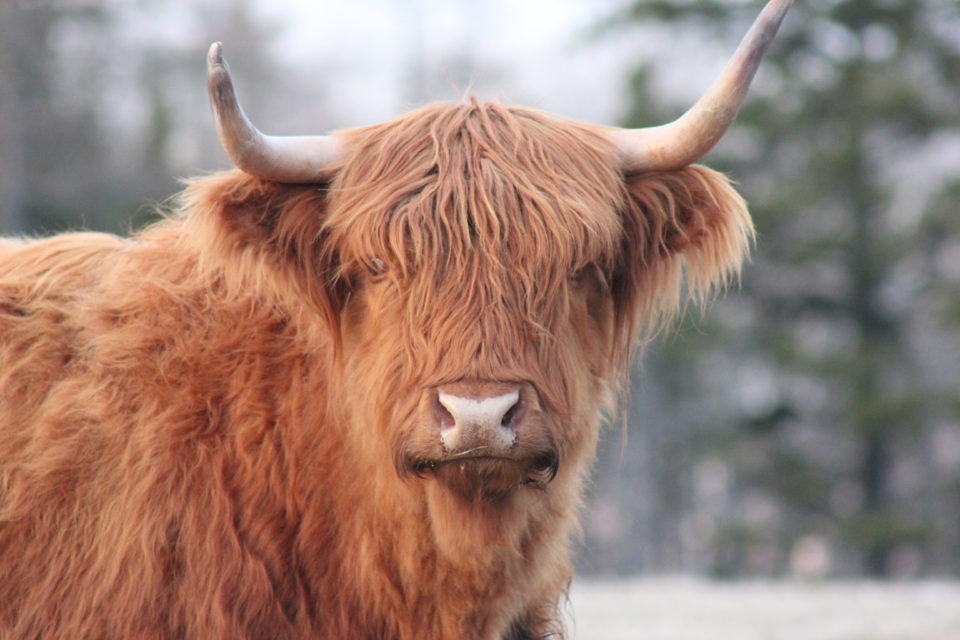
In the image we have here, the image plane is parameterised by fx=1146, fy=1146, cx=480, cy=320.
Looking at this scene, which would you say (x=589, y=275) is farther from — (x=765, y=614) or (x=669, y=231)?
(x=765, y=614)

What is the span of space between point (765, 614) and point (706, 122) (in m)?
4.59

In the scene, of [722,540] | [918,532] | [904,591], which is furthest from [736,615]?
[722,540]

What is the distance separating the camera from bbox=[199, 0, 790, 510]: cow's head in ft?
8.83

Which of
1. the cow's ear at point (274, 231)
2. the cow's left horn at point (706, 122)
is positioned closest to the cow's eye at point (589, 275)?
the cow's left horn at point (706, 122)

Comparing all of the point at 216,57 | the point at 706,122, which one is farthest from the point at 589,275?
the point at 216,57

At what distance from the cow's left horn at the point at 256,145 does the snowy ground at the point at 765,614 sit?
2888 mm

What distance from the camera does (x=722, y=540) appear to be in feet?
54.5

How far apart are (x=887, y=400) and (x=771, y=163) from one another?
3.76 m

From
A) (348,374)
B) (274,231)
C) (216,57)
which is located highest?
(216,57)

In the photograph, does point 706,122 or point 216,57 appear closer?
point 216,57

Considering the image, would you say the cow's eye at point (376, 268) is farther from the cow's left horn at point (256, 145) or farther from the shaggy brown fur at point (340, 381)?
the cow's left horn at point (256, 145)

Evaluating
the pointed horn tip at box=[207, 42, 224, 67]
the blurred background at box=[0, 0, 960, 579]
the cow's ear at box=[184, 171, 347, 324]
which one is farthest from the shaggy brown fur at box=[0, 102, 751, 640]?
the blurred background at box=[0, 0, 960, 579]

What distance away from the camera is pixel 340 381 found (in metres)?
3.08

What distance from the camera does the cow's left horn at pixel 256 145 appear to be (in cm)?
273
